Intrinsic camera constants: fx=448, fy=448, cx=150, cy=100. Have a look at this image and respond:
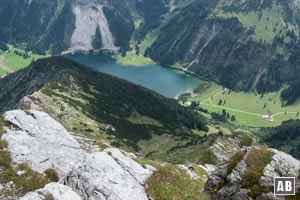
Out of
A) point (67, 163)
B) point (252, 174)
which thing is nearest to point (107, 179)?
point (67, 163)

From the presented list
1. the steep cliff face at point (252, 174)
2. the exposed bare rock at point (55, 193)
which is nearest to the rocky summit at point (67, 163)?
the exposed bare rock at point (55, 193)

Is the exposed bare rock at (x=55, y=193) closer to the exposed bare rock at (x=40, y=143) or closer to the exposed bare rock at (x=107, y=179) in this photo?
the exposed bare rock at (x=107, y=179)

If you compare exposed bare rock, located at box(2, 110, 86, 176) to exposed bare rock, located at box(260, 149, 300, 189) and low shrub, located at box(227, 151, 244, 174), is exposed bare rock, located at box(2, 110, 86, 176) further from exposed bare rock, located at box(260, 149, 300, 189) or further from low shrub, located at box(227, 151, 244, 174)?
exposed bare rock, located at box(260, 149, 300, 189)

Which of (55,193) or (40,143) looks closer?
(55,193)

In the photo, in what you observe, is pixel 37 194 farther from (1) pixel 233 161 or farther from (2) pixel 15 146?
(1) pixel 233 161

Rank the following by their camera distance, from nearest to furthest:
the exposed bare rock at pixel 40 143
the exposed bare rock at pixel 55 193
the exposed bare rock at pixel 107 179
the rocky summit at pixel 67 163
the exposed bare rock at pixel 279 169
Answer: the exposed bare rock at pixel 55 193 < the rocky summit at pixel 67 163 < the exposed bare rock at pixel 107 179 < the exposed bare rock at pixel 279 169 < the exposed bare rock at pixel 40 143

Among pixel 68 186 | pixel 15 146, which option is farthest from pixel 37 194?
pixel 15 146

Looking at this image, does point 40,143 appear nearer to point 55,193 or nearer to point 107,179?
point 107,179
